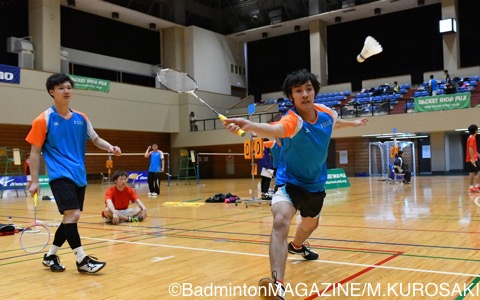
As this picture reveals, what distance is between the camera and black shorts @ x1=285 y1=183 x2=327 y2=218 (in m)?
3.75

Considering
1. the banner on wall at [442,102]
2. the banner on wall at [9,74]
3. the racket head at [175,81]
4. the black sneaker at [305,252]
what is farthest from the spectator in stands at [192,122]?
the black sneaker at [305,252]

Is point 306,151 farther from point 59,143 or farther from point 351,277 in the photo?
point 59,143

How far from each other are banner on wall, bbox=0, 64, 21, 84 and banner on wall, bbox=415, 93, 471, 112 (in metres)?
20.6

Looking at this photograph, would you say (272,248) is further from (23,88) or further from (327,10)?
(327,10)

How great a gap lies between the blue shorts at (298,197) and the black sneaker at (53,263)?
2253 mm

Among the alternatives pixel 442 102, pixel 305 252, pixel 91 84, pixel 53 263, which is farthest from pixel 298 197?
pixel 91 84

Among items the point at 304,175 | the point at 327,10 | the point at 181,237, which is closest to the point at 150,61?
the point at 327,10

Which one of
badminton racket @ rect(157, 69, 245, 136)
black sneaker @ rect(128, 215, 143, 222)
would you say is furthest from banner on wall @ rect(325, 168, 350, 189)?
badminton racket @ rect(157, 69, 245, 136)

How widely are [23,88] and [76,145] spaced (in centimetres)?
2171

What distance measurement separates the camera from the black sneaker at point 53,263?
14.7 feet

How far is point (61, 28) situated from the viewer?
27.8 m

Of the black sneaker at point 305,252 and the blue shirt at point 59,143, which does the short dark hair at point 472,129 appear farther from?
the blue shirt at point 59,143

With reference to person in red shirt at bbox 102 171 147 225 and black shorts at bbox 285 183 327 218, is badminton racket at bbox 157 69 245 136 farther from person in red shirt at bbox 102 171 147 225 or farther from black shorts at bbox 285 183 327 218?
black shorts at bbox 285 183 327 218

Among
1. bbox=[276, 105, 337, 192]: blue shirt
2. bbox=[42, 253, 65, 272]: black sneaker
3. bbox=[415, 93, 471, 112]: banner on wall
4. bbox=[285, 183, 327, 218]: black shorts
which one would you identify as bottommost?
bbox=[42, 253, 65, 272]: black sneaker
